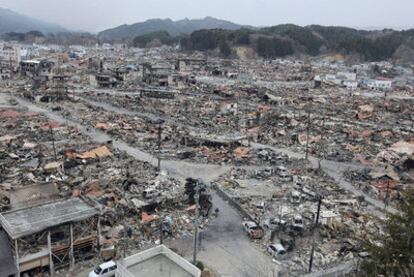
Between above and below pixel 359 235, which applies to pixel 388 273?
above

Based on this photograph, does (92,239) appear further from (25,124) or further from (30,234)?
(25,124)

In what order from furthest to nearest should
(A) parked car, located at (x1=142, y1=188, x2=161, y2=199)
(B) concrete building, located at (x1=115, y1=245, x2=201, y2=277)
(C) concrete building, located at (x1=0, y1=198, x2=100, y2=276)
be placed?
1. (A) parked car, located at (x1=142, y1=188, x2=161, y2=199)
2. (C) concrete building, located at (x1=0, y1=198, x2=100, y2=276)
3. (B) concrete building, located at (x1=115, y1=245, x2=201, y2=277)

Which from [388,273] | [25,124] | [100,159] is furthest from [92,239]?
[25,124]

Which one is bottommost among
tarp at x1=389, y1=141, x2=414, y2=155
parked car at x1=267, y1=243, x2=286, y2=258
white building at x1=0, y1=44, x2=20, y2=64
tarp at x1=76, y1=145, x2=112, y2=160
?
parked car at x1=267, y1=243, x2=286, y2=258

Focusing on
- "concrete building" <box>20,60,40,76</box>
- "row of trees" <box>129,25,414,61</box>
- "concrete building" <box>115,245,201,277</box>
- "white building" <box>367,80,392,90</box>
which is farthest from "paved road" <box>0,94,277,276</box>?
"row of trees" <box>129,25,414,61</box>

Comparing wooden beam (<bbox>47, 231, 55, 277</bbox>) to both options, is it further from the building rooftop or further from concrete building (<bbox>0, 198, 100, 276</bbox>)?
the building rooftop

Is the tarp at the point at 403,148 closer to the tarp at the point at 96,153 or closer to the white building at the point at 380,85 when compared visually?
the tarp at the point at 96,153

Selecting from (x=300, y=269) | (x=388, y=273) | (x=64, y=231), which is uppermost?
(x=388, y=273)
